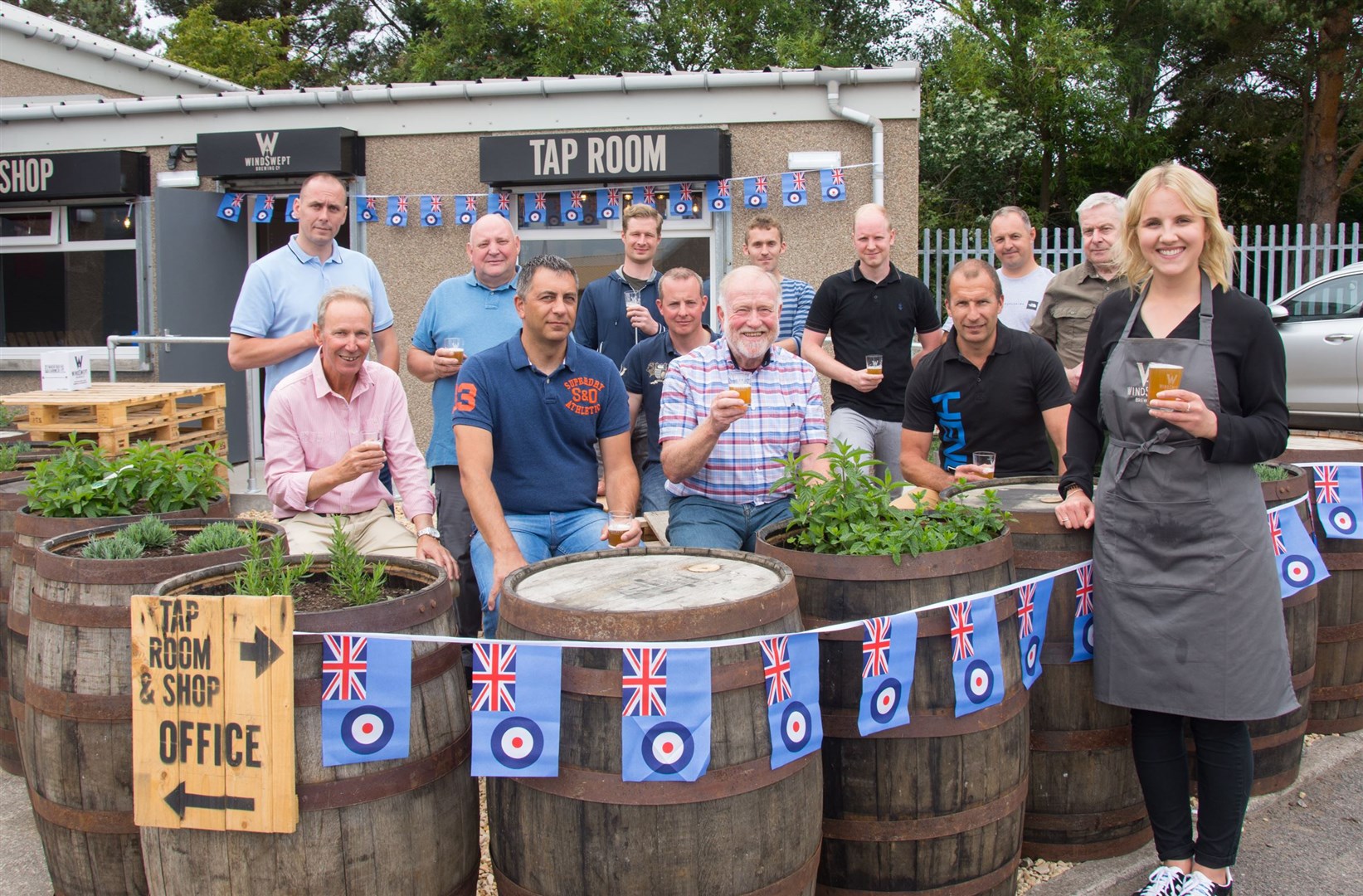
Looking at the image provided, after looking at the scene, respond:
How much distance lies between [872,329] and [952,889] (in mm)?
2890

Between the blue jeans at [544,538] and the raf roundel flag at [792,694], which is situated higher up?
the blue jeans at [544,538]

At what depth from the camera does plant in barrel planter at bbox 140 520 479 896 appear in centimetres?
229

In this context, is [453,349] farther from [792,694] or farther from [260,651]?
[792,694]

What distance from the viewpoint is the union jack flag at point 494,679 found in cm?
→ 233

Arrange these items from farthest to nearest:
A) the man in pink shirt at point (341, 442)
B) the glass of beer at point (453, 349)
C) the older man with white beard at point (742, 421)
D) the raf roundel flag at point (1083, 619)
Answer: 1. the glass of beer at point (453, 349)
2. the older man with white beard at point (742, 421)
3. the man in pink shirt at point (341, 442)
4. the raf roundel flag at point (1083, 619)

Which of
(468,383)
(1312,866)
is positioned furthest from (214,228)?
(1312,866)

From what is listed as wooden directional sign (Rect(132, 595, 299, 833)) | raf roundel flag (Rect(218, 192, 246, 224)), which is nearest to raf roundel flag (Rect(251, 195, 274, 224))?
raf roundel flag (Rect(218, 192, 246, 224))

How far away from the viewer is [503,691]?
2334 millimetres

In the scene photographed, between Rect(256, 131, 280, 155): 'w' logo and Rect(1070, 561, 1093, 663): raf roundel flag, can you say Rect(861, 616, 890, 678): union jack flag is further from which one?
Rect(256, 131, 280, 155): 'w' logo

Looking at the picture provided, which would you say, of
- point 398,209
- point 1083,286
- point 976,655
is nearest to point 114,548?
point 976,655

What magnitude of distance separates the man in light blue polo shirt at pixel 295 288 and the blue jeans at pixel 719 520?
5.25ft

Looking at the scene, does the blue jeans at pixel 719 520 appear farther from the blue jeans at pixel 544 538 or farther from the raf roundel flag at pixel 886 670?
the raf roundel flag at pixel 886 670

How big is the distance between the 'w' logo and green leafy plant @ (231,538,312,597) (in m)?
6.76

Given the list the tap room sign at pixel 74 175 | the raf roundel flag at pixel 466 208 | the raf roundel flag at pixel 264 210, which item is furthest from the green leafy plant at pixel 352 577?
the tap room sign at pixel 74 175
